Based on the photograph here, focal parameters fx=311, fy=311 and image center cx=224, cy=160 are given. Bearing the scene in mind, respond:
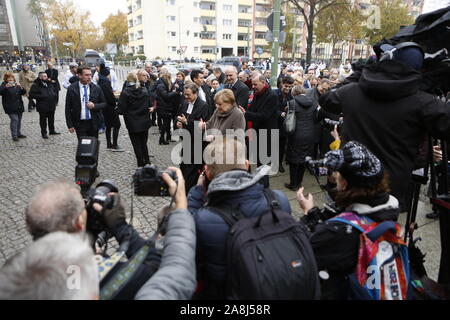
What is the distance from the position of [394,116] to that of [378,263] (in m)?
1.07

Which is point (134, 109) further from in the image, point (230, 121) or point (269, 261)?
point (269, 261)

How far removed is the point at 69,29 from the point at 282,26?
5238 centimetres

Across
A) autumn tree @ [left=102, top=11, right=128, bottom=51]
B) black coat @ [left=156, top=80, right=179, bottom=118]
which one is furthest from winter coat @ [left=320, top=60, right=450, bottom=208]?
autumn tree @ [left=102, top=11, right=128, bottom=51]

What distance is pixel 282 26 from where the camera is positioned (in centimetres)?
899

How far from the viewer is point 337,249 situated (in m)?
1.62

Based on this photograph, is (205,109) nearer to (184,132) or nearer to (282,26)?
(184,132)

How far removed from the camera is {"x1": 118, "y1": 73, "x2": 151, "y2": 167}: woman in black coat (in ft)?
19.9

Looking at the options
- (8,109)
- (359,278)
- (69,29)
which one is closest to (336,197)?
(359,278)

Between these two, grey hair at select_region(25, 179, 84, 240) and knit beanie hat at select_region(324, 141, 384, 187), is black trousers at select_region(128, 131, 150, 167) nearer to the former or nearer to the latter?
grey hair at select_region(25, 179, 84, 240)

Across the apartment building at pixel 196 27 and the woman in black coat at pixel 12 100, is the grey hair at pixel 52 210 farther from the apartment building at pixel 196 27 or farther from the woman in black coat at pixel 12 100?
the apartment building at pixel 196 27

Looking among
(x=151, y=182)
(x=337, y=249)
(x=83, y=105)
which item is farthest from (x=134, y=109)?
(x=337, y=249)

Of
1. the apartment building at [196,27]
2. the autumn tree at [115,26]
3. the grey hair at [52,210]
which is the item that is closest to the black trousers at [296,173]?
the grey hair at [52,210]

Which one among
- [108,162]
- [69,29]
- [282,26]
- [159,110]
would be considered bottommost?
[108,162]
